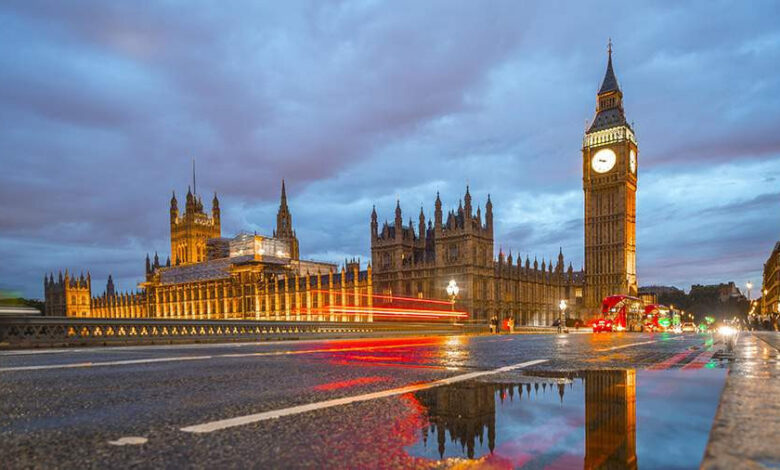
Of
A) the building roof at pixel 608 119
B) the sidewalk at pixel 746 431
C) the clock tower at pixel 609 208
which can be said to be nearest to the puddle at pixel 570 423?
the sidewalk at pixel 746 431

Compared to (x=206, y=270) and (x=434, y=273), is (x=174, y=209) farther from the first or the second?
(x=434, y=273)

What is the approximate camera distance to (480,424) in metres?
3.27

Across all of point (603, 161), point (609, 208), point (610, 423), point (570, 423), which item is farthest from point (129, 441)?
point (603, 161)

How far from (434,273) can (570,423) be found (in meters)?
61.8

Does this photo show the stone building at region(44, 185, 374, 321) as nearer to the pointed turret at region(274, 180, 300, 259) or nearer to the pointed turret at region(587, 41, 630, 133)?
the pointed turret at region(274, 180, 300, 259)

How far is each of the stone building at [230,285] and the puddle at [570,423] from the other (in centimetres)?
5706

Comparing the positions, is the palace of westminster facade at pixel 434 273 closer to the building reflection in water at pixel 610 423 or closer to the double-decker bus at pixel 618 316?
the double-decker bus at pixel 618 316

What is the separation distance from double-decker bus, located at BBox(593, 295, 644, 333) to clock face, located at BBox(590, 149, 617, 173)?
144 ft

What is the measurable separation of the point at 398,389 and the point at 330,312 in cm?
6510

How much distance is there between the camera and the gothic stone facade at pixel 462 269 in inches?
2437

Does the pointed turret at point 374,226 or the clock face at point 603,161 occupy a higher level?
the clock face at point 603,161

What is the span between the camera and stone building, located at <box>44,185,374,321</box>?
69812 mm

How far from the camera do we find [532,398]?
434cm

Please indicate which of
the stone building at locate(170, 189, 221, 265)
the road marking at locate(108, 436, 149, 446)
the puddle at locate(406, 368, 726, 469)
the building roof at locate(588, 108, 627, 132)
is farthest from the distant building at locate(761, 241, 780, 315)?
the stone building at locate(170, 189, 221, 265)
